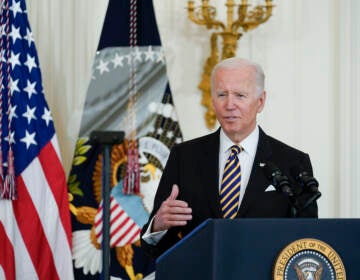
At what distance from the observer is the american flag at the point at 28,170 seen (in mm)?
4062

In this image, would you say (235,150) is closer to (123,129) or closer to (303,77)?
(123,129)

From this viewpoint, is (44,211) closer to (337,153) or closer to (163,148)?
(163,148)

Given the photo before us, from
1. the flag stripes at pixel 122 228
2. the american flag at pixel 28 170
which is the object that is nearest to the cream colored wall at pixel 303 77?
the flag stripes at pixel 122 228

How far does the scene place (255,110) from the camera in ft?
8.93

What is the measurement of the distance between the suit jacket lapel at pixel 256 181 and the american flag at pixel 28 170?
1.84m

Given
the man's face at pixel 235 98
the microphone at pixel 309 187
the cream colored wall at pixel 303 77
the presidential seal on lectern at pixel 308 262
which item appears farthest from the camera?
the cream colored wall at pixel 303 77

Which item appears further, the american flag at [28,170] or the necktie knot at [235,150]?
the american flag at [28,170]

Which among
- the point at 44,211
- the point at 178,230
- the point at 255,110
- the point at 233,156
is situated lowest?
the point at 44,211

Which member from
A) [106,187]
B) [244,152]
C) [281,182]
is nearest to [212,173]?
[244,152]

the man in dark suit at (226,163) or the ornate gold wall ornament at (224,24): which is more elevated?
the ornate gold wall ornament at (224,24)

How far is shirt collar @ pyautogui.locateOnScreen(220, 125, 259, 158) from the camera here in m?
2.71

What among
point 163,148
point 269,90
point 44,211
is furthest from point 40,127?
point 269,90

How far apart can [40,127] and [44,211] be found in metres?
0.51

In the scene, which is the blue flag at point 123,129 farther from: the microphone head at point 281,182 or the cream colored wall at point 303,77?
the microphone head at point 281,182
